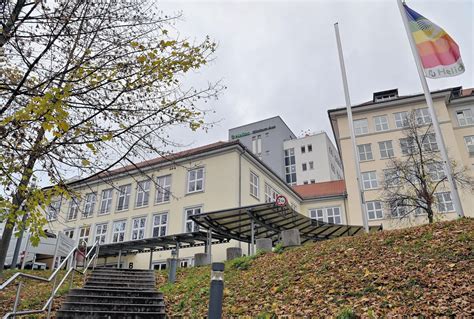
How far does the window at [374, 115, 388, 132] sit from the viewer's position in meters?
36.1

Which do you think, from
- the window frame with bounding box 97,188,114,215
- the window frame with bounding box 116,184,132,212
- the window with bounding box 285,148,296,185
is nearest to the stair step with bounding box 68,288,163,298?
the window frame with bounding box 116,184,132,212

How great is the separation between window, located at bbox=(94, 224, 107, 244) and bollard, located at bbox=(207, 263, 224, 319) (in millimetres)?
27195

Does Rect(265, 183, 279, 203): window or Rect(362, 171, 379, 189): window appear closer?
Rect(265, 183, 279, 203): window

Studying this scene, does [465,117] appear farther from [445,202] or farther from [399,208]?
[399,208]

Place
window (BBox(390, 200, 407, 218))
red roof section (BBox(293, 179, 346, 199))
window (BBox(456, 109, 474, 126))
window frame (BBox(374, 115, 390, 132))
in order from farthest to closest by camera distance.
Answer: window frame (BBox(374, 115, 390, 132)) < red roof section (BBox(293, 179, 346, 199)) < window (BBox(456, 109, 474, 126)) < window (BBox(390, 200, 407, 218))

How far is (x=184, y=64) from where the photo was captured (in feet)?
21.7

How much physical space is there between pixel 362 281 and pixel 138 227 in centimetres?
2259

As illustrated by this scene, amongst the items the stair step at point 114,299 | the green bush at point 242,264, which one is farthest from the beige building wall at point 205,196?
the stair step at point 114,299

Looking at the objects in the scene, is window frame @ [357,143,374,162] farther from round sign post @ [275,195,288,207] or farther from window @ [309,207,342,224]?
round sign post @ [275,195,288,207]

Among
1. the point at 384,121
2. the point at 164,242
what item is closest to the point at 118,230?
the point at 164,242

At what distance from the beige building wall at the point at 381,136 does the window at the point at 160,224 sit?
1711 cm

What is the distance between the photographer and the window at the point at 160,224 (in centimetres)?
2580

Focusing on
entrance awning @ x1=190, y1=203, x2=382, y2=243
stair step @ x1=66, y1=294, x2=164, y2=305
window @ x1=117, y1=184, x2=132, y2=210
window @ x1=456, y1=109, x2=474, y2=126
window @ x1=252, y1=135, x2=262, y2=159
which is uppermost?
window @ x1=252, y1=135, x2=262, y2=159

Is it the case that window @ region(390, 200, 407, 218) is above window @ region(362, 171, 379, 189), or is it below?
below
